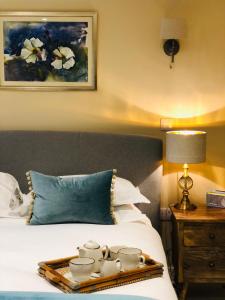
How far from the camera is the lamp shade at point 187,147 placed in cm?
334

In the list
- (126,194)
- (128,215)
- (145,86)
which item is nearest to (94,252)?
(128,215)

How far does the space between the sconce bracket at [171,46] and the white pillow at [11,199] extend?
1.43m

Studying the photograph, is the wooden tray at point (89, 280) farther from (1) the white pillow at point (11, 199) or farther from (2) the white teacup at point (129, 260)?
(1) the white pillow at point (11, 199)

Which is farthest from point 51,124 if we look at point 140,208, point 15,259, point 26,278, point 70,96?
point 26,278

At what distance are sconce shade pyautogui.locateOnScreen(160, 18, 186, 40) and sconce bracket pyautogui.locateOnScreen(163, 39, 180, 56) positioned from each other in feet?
0.25

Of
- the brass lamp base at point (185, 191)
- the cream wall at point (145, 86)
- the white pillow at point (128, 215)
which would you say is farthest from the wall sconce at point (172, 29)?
the white pillow at point (128, 215)

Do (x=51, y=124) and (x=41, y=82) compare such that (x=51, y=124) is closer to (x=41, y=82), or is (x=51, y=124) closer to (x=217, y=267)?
(x=41, y=82)

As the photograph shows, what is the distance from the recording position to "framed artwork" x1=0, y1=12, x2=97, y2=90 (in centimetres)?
361

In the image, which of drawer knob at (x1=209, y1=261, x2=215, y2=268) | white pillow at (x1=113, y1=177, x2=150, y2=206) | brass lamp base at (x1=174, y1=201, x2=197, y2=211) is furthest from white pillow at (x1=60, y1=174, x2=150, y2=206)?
drawer knob at (x1=209, y1=261, x2=215, y2=268)

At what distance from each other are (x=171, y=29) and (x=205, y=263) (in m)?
1.61

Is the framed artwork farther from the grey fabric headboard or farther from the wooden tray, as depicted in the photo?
the wooden tray

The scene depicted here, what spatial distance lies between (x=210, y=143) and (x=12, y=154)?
1.44m

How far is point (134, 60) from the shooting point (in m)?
3.67

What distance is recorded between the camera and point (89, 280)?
2.09 meters
